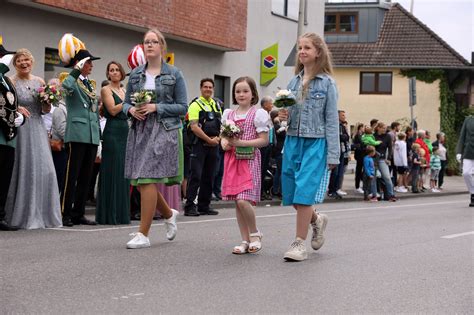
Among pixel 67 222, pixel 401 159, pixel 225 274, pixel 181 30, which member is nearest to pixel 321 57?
pixel 225 274

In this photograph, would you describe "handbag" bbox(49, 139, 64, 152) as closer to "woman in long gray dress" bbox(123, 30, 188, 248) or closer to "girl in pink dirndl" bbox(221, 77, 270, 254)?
"woman in long gray dress" bbox(123, 30, 188, 248)

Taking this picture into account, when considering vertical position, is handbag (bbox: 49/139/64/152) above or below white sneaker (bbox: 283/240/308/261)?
above

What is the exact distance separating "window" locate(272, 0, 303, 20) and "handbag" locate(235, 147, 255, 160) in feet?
→ 63.9

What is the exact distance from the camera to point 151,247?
861cm

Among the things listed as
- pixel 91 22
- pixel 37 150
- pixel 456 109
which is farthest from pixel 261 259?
pixel 456 109

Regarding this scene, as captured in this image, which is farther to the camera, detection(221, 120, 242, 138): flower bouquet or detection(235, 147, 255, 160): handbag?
detection(235, 147, 255, 160): handbag

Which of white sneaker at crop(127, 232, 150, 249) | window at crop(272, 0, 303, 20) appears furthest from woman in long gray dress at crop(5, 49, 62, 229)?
window at crop(272, 0, 303, 20)

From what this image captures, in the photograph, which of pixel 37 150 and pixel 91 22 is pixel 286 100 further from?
pixel 91 22

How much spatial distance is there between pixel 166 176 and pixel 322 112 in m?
1.69

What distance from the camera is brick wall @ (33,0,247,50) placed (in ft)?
61.1

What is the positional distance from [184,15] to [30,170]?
11.9m

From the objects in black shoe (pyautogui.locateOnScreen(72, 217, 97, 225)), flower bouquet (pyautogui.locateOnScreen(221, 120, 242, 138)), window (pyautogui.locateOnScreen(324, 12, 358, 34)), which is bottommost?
black shoe (pyautogui.locateOnScreen(72, 217, 97, 225))

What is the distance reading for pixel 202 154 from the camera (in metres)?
13.5

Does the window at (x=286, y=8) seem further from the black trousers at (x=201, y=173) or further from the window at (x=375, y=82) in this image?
the window at (x=375, y=82)
